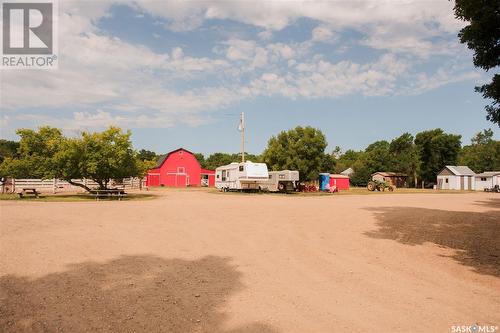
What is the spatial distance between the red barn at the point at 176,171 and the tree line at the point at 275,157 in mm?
4492

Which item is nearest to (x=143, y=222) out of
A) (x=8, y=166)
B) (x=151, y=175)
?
(x=8, y=166)

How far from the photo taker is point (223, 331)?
15.0ft

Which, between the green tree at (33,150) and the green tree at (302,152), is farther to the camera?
the green tree at (302,152)

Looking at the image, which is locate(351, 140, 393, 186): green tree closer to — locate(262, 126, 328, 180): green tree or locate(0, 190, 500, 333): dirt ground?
locate(262, 126, 328, 180): green tree

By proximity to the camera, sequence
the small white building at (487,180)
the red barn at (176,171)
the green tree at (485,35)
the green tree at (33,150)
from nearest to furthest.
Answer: the green tree at (485,35)
the green tree at (33,150)
the small white building at (487,180)
the red barn at (176,171)

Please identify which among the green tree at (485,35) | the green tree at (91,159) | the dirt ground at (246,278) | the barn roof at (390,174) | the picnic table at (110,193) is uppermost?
the green tree at (485,35)

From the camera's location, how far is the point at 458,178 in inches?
2333

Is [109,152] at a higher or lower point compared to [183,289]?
higher

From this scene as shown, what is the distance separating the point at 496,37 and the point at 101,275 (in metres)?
11.1

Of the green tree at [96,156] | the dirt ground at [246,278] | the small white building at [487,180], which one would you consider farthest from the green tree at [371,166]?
the dirt ground at [246,278]

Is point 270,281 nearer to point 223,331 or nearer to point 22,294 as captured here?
point 223,331

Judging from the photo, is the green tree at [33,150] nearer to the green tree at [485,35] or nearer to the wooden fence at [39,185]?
the wooden fence at [39,185]

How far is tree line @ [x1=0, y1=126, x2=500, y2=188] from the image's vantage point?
88.0ft

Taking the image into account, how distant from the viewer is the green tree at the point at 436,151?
6612 cm
